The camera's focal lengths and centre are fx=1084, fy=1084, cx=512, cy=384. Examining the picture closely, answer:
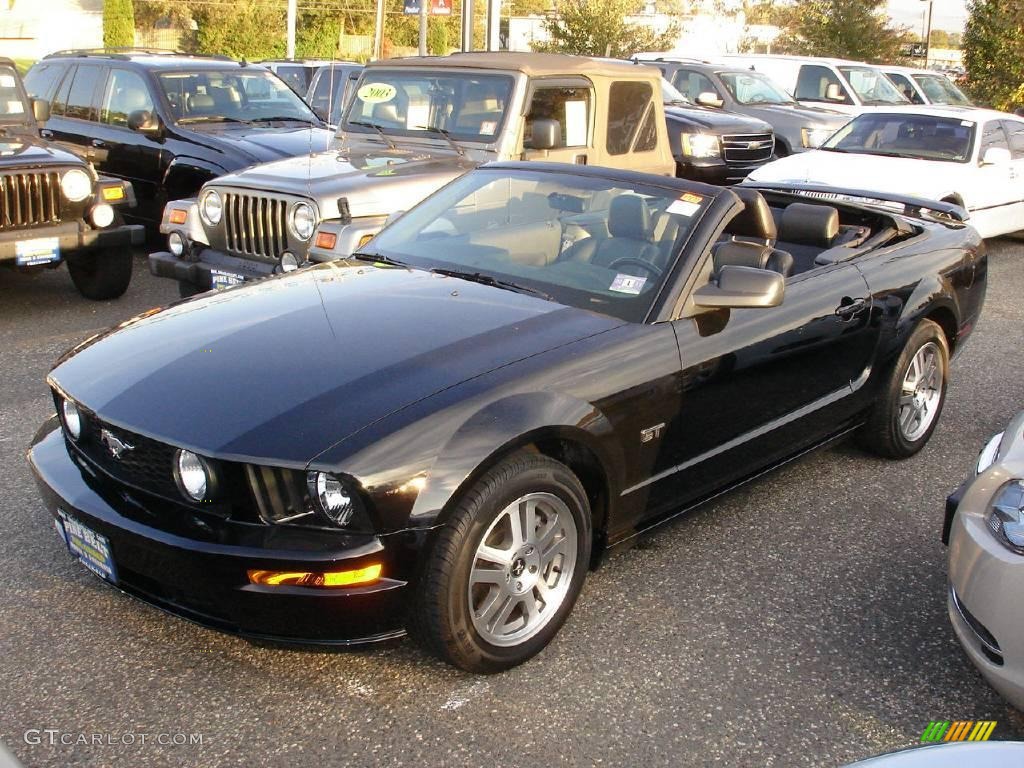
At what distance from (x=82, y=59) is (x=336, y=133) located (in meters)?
3.88

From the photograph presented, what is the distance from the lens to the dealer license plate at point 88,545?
130 inches

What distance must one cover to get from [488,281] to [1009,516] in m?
2.01

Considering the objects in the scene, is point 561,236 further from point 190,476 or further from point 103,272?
point 103,272

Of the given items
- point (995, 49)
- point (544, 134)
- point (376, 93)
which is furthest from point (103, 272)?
point (995, 49)

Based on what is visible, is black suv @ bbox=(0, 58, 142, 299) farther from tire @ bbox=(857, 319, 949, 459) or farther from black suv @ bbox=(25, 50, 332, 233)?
tire @ bbox=(857, 319, 949, 459)

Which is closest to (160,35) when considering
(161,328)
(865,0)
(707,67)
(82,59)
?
(865,0)

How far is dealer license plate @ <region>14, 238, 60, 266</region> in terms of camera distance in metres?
7.41

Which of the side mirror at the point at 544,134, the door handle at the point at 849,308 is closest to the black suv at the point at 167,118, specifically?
the side mirror at the point at 544,134

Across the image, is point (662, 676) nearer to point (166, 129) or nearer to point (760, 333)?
point (760, 333)

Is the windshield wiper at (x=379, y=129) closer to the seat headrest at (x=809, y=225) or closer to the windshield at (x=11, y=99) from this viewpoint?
the windshield at (x=11, y=99)

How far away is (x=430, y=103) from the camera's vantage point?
7742 millimetres

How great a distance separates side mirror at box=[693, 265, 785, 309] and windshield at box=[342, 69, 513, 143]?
3.75 meters

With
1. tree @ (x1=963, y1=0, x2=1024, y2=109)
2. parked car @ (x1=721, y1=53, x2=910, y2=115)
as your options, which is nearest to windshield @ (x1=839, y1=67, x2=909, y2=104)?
parked car @ (x1=721, y1=53, x2=910, y2=115)

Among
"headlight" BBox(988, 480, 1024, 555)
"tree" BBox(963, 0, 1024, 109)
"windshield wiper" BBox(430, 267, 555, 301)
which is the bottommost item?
"headlight" BBox(988, 480, 1024, 555)
